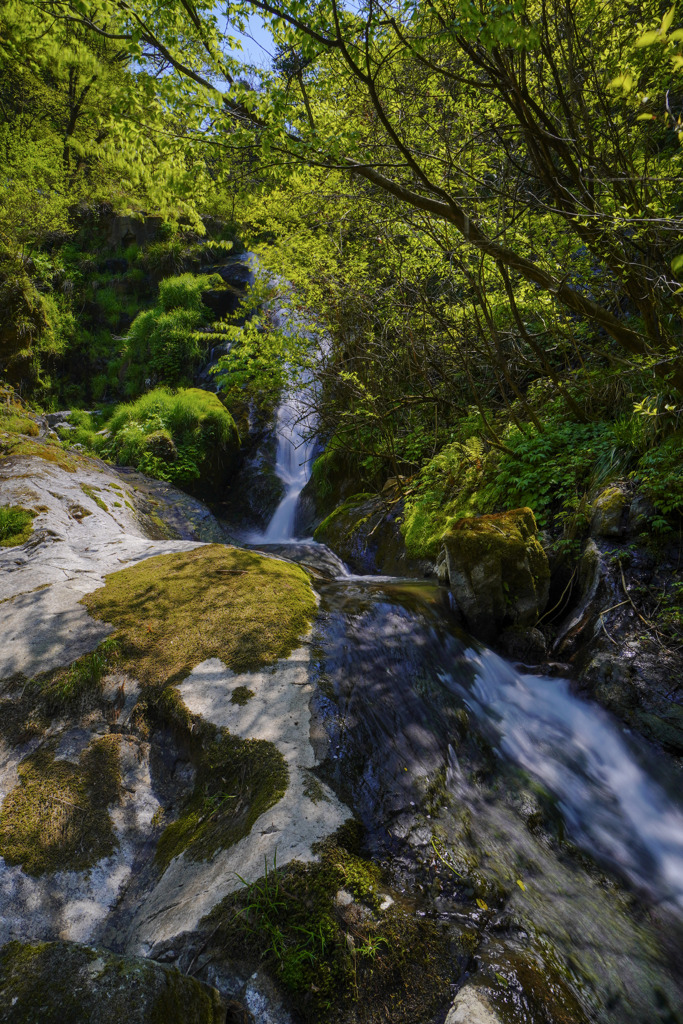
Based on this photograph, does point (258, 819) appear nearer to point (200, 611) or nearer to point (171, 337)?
point (200, 611)

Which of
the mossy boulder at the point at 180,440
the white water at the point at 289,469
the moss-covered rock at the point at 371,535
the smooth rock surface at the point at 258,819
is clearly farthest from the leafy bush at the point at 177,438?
the smooth rock surface at the point at 258,819

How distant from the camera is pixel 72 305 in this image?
1883cm

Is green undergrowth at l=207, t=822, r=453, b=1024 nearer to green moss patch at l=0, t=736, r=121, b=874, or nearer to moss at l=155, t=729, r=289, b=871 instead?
moss at l=155, t=729, r=289, b=871

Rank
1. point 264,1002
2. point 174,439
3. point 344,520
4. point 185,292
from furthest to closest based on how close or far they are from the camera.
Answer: point 185,292
point 174,439
point 344,520
point 264,1002

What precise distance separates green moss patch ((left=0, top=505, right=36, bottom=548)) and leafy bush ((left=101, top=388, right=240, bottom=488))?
5.41 metres

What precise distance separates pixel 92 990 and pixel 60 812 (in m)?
1.11

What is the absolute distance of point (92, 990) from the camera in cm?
129

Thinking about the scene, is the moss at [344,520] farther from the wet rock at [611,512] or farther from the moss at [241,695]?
the moss at [241,695]

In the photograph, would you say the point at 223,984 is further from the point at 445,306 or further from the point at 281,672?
the point at 445,306

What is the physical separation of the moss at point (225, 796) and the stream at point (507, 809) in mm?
282

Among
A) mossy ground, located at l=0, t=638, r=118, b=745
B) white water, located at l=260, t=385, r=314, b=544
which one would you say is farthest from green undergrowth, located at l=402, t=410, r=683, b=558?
mossy ground, located at l=0, t=638, r=118, b=745

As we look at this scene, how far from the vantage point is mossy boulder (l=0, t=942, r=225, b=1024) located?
1235 millimetres

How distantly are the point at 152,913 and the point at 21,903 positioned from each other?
512 mm

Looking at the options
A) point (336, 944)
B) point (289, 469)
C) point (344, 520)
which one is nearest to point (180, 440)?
point (289, 469)
